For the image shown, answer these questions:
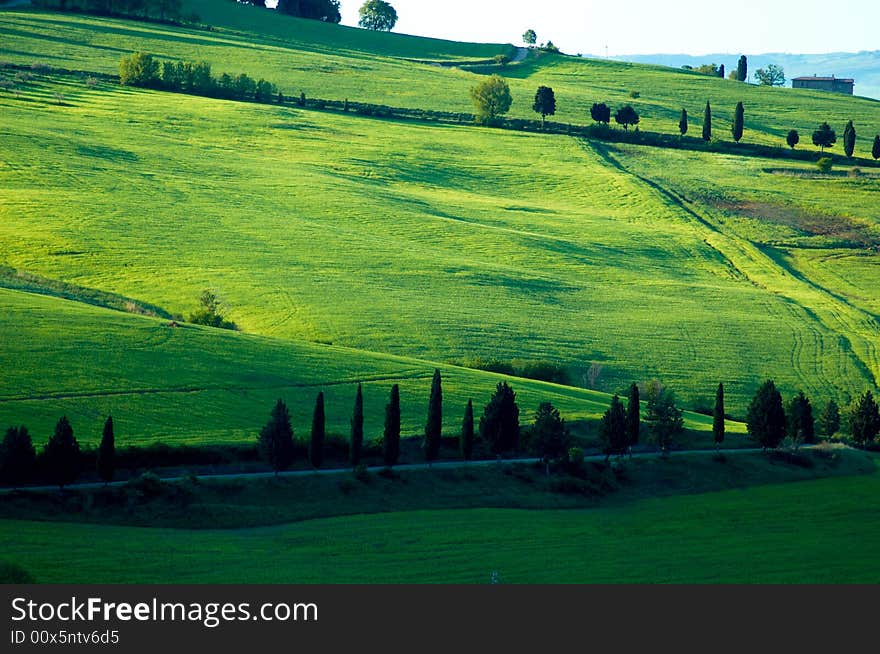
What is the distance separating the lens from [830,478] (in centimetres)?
5766

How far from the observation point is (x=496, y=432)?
56.0 m

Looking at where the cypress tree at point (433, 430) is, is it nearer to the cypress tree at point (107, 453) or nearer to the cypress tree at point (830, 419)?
the cypress tree at point (107, 453)

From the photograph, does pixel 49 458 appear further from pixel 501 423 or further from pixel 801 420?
pixel 801 420

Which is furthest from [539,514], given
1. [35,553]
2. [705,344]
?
[705,344]

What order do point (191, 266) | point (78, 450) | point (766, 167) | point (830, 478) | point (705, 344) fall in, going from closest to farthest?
1. point (78, 450)
2. point (830, 478)
3. point (705, 344)
4. point (191, 266)
5. point (766, 167)

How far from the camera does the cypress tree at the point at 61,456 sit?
47.0 metres

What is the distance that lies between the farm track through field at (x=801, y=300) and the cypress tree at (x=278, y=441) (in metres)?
35.7

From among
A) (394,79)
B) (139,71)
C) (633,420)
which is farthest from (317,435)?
(394,79)

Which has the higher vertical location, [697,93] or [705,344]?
[697,93]

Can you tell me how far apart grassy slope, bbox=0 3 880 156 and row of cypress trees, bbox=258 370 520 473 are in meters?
101

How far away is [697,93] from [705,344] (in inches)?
4201

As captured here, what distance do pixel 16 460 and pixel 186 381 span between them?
43.6 ft

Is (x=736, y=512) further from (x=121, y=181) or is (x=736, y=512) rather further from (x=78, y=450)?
(x=121, y=181)

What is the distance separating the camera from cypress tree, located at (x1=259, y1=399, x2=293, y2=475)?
50.9 metres
